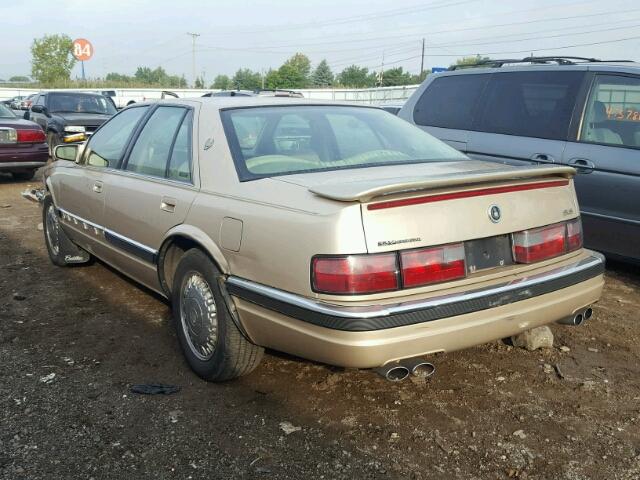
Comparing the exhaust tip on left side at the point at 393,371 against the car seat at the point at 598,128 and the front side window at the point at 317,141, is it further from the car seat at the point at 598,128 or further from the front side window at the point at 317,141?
the car seat at the point at 598,128

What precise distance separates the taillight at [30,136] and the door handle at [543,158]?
29.2 feet

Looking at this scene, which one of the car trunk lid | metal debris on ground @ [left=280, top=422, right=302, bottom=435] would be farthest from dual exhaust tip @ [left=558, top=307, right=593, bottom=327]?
metal debris on ground @ [left=280, top=422, right=302, bottom=435]

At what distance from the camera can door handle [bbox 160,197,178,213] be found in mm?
3451

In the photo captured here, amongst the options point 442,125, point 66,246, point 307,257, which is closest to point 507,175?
point 307,257

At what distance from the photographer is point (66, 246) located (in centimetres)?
540

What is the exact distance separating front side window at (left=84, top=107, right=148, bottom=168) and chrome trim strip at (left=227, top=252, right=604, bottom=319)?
1.97 m

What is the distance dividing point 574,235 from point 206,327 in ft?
6.66

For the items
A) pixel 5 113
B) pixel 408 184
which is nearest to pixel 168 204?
pixel 408 184

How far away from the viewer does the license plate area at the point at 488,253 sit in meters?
2.75

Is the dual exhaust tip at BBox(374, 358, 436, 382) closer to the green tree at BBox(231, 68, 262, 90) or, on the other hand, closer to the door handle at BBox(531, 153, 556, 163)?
the door handle at BBox(531, 153, 556, 163)

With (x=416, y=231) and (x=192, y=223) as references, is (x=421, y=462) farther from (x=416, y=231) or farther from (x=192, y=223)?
(x=192, y=223)

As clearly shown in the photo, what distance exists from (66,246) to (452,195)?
3921 mm

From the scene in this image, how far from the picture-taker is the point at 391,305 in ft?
8.23

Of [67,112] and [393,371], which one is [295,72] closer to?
[67,112]
